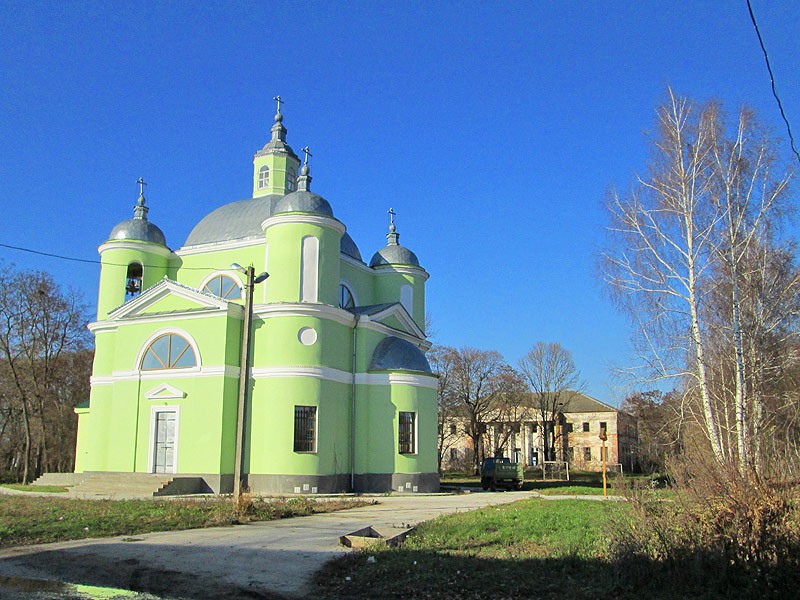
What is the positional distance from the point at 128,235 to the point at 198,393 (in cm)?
932

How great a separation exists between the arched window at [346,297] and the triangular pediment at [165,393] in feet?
26.5

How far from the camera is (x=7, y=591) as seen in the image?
8.95 m

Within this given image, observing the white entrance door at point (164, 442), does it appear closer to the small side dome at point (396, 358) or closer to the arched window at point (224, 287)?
the arched window at point (224, 287)

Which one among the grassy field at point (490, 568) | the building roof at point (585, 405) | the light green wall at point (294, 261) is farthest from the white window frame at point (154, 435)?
the building roof at point (585, 405)

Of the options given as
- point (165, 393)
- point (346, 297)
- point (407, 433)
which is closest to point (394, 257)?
point (346, 297)

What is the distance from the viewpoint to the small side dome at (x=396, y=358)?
28.6 m

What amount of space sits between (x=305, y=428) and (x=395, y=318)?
7588 mm

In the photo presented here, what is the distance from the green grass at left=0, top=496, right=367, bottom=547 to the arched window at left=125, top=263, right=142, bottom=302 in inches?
531

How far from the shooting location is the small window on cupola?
33.9m

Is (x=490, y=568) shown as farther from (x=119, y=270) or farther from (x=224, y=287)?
(x=119, y=270)

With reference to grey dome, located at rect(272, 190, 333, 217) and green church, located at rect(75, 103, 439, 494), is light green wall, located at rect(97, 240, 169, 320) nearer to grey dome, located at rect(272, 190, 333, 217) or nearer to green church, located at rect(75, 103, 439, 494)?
green church, located at rect(75, 103, 439, 494)

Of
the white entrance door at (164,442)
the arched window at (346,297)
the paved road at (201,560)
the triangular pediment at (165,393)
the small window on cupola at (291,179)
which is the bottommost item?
the paved road at (201,560)

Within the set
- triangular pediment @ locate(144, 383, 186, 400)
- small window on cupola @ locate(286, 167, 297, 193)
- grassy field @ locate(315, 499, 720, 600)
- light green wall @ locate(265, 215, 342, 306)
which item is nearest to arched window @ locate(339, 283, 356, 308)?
light green wall @ locate(265, 215, 342, 306)

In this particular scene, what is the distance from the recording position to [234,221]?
3183 cm
